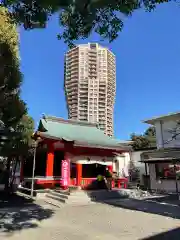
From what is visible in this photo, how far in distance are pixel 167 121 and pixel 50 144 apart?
10725 millimetres

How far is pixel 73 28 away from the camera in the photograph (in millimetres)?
5465

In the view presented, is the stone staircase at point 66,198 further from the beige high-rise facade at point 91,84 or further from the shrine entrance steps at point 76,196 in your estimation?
the beige high-rise facade at point 91,84

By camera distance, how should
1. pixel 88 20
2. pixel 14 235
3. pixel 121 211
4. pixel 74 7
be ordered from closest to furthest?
1. pixel 74 7
2. pixel 88 20
3. pixel 14 235
4. pixel 121 211

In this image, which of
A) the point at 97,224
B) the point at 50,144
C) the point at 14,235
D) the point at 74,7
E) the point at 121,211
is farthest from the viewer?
the point at 50,144

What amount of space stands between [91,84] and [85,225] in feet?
280

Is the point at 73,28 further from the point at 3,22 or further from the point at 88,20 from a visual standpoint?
the point at 3,22

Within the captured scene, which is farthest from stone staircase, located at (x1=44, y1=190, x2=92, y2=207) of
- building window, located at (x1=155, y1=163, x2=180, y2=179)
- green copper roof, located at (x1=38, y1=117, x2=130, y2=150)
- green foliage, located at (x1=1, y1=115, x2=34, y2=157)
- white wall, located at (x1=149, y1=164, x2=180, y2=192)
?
building window, located at (x1=155, y1=163, x2=180, y2=179)

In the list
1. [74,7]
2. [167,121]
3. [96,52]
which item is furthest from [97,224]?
[96,52]

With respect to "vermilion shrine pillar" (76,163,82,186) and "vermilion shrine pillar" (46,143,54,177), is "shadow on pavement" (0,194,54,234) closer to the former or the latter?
"vermilion shrine pillar" (46,143,54,177)

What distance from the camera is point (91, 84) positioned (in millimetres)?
91750

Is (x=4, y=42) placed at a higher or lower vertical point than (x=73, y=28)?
higher

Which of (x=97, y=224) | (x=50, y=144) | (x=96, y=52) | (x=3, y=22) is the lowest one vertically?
(x=97, y=224)

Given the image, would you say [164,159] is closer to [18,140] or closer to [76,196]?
[76,196]

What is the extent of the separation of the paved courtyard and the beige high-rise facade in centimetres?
7417
